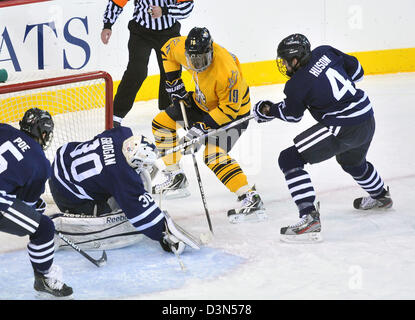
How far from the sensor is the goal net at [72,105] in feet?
14.5

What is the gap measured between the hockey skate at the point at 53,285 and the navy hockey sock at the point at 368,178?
1.60m

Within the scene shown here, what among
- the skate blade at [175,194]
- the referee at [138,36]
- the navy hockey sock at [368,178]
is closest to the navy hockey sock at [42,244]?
the skate blade at [175,194]

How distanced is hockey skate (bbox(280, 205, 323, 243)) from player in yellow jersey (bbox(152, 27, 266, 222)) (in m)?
0.33

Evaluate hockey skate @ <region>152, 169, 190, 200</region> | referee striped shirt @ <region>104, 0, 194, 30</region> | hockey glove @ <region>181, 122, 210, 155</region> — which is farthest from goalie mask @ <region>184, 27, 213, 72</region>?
referee striped shirt @ <region>104, 0, 194, 30</region>

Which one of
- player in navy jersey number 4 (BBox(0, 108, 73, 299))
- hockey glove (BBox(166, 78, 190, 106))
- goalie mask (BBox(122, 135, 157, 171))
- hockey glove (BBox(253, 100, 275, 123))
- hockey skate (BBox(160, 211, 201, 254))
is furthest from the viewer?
hockey glove (BBox(166, 78, 190, 106))

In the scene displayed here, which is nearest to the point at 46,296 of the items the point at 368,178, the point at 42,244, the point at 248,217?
the point at 42,244

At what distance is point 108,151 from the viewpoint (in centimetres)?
338

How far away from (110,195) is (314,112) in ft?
3.42

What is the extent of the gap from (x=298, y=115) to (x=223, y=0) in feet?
11.5

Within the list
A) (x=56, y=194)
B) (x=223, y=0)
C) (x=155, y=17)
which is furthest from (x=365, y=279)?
(x=223, y=0)

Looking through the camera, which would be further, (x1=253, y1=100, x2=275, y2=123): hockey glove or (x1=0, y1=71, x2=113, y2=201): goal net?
(x1=0, y1=71, x2=113, y2=201): goal net

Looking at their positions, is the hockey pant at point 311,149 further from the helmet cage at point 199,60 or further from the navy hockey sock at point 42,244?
the navy hockey sock at point 42,244

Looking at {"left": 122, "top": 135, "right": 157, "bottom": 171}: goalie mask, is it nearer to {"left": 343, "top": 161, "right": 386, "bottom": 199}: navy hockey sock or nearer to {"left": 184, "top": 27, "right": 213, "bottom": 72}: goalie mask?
{"left": 184, "top": 27, "right": 213, "bottom": 72}: goalie mask

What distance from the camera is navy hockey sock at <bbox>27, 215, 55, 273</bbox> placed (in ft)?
9.78
